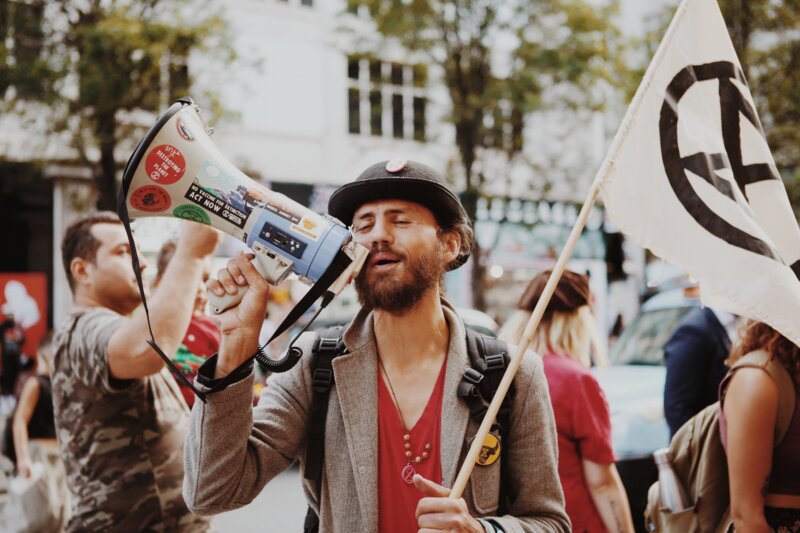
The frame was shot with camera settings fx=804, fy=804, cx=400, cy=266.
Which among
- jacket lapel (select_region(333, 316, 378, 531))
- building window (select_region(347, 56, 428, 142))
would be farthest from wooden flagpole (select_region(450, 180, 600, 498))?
building window (select_region(347, 56, 428, 142))

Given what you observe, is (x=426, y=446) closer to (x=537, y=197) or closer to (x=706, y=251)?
(x=706, y=251)

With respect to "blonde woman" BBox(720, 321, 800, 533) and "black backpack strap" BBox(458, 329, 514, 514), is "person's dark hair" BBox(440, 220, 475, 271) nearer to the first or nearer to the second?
"black backpack strap" BBox(458, 329, 514, 514)

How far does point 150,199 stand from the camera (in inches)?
76.0

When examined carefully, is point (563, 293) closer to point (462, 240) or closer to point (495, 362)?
point (462, 240)

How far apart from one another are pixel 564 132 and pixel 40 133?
33.7 feet

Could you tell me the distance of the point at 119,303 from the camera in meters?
3.37

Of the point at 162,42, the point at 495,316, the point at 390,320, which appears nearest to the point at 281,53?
the point at 162,42

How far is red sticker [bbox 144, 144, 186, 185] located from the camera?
6.23 feet

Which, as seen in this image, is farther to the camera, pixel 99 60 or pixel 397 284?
pixel 99 60

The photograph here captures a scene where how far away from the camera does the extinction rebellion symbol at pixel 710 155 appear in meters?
2.44

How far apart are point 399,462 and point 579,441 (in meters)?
1.56

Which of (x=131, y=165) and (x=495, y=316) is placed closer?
(x=131, y=165)

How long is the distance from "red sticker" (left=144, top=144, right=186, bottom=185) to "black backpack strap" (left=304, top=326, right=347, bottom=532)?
2.15 ft

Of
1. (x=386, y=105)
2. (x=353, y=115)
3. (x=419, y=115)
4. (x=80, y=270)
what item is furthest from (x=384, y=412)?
(x=353, y=115)
